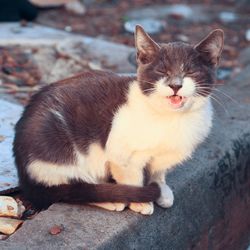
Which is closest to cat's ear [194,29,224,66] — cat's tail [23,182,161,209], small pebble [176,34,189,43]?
cat's tail [23,182,161,209]

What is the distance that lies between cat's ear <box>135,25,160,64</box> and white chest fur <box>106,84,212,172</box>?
15 cm

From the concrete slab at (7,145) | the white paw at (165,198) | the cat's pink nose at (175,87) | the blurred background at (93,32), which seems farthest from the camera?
the blurred background at (93,32)

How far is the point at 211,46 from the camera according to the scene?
2.76m

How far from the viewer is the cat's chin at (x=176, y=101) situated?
2.63 metres

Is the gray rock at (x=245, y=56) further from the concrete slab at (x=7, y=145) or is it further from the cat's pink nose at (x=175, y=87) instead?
the cat's pink nose at (x=175, y=87)

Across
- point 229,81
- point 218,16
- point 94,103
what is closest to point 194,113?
point 94,103

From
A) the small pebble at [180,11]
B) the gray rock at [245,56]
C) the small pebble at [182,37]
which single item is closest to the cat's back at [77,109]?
the gray rock at [245,56]

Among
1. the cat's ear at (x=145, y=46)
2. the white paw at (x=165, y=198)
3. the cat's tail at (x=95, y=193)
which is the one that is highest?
the cat's ear at (x=145, y=46)

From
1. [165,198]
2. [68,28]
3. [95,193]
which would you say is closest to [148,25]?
[68,28]

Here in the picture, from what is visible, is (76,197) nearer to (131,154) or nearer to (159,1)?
(131,154)

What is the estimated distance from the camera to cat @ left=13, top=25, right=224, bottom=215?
2734 millimetres

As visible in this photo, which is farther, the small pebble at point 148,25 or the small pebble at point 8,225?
the small pebble at point 148,25

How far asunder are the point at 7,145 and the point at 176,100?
1.25m

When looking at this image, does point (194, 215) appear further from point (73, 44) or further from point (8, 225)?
point (73, 44)
